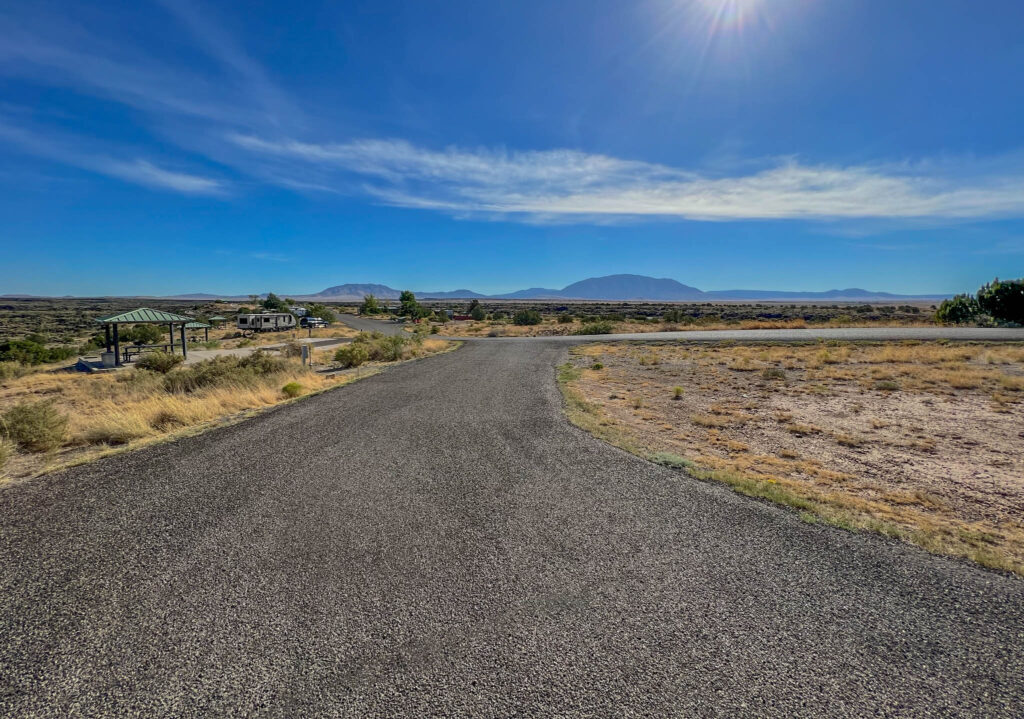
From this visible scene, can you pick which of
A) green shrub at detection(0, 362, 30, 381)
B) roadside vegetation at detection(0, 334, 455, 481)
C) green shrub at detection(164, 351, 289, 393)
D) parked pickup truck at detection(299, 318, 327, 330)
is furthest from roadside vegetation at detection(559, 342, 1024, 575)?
parked pickup truck at detection(299, 318, 327, 330)

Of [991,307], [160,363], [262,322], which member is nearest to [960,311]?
[991,307]

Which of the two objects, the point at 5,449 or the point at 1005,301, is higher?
the point at 1005,301

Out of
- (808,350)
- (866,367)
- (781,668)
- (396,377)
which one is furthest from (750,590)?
(808,350)

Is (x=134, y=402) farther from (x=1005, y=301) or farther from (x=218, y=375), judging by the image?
(x=1005, y=301)

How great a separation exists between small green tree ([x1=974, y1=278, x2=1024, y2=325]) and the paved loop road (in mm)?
41183

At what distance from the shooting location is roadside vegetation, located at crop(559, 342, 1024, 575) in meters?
4.98

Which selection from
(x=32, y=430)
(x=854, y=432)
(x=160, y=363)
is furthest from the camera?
(x=160, y=363)

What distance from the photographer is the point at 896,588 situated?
3434mm

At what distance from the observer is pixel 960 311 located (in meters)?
32.8

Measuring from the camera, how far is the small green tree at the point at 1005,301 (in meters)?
29.6

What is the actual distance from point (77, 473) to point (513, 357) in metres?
16.9

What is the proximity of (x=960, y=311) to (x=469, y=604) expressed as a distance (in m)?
46.4

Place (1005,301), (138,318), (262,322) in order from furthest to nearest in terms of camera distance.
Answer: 1. (262,322)
2. (1005,301)
3. (138,318)

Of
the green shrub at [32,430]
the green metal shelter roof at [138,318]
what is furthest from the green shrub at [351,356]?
the green shrub at [32,430]
